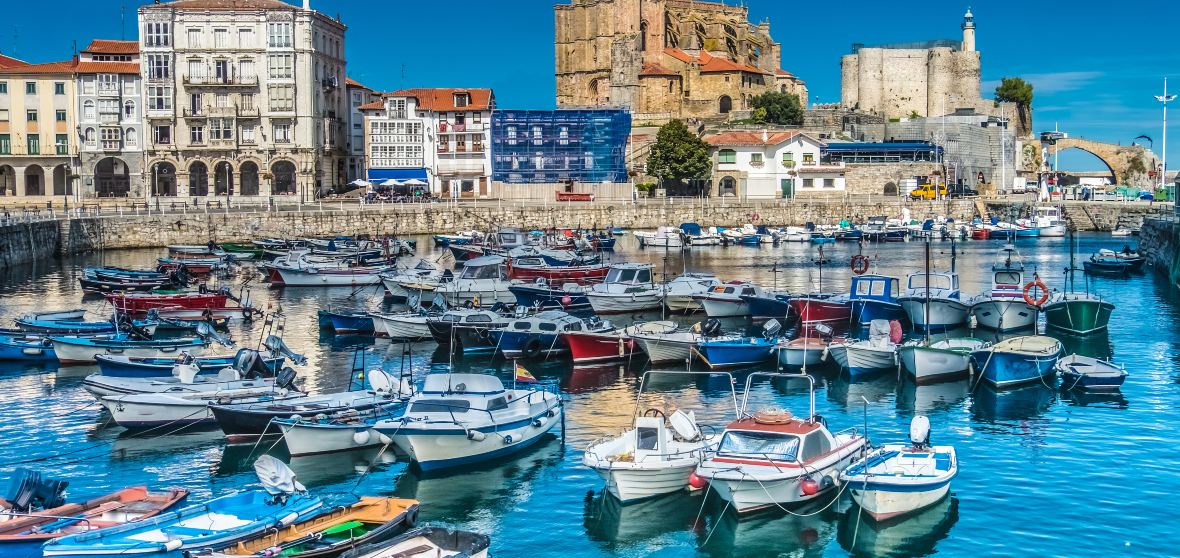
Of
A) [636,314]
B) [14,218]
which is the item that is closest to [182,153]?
[14,218]

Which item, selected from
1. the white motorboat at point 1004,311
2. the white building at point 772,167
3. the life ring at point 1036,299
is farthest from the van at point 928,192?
the white motorboat at point 1004,311

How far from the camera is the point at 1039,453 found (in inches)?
1115

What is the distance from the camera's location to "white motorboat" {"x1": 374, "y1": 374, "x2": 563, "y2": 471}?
1038 inches

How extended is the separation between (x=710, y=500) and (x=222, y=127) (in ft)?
262

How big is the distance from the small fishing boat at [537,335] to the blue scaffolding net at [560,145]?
66.5 m

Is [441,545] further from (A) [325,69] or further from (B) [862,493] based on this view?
(A) [325,69]

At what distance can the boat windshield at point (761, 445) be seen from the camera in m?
23.5

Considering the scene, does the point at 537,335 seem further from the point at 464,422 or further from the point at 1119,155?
the point at 1119,155

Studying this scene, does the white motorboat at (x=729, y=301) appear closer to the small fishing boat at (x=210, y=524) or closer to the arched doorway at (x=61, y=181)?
the small fishing boat at (x=210, y=524)

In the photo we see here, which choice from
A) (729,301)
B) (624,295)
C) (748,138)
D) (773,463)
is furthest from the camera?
(748,138)

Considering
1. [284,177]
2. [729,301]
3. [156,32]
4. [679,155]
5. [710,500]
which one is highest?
[156,32]

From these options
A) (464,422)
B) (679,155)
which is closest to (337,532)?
(464,422)

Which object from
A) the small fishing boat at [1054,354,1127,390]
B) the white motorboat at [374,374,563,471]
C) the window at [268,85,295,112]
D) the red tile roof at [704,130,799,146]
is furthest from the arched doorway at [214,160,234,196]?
the small fishing boat at [1054,354,1127,390]

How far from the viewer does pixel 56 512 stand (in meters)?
21.7
